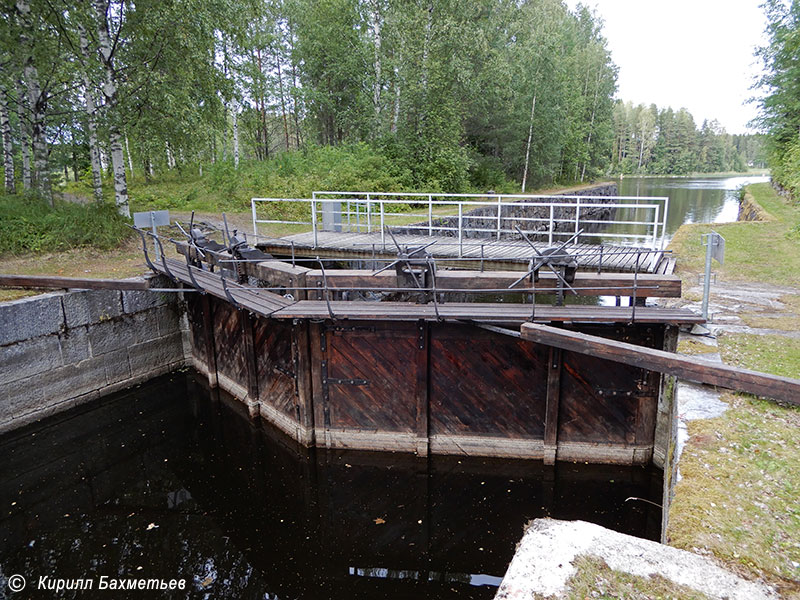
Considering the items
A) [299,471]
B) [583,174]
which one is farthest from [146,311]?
[583,174]

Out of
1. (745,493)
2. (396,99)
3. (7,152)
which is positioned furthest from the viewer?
(396,99)

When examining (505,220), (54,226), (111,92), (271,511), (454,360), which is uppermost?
(111,92)

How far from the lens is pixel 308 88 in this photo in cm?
2889

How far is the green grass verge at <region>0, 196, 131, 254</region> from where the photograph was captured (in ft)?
36.2

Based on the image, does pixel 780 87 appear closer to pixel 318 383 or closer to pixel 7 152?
pixel 318 383

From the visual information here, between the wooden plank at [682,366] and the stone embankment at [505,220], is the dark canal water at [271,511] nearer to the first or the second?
the wooden plank at [682,366]

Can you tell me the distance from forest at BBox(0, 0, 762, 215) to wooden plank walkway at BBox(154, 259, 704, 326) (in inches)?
350

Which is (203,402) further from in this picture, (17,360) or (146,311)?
(17,360)

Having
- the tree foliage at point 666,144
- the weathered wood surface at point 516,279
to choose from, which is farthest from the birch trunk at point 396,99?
the tree foliage at point 666,144

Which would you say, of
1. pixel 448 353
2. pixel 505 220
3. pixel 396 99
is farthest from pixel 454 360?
pixel 396 99

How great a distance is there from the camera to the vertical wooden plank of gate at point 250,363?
8008 mm

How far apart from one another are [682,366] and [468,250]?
5.99 metres

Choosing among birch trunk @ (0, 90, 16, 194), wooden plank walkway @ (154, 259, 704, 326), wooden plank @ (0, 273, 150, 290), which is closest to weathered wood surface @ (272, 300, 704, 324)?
wooden plank walkway @ (154, 259, 704, 326)

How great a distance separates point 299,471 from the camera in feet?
23.4
